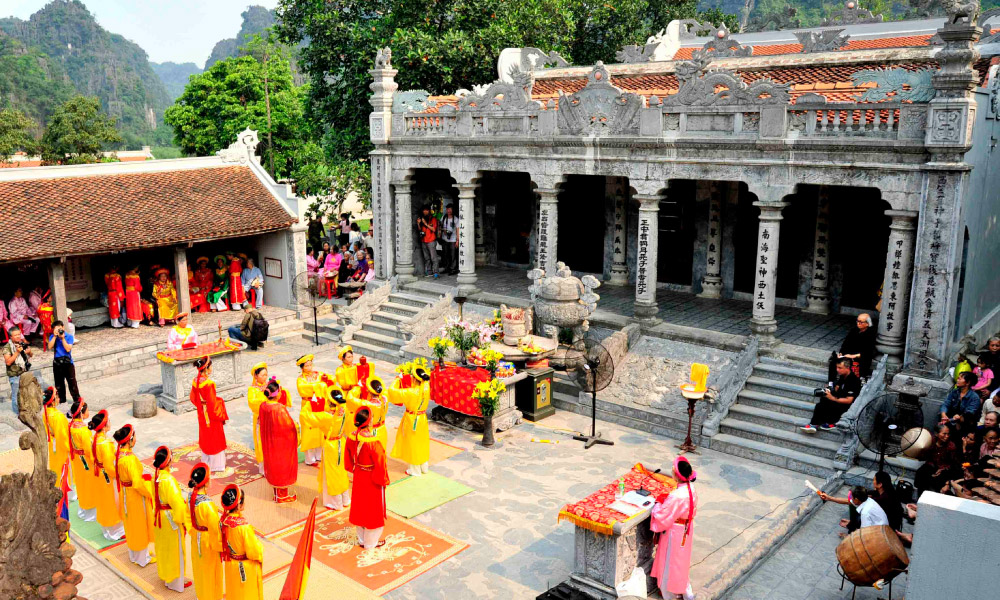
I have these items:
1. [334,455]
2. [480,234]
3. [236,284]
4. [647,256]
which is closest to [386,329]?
[480,234]

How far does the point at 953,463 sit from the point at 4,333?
62.2ft

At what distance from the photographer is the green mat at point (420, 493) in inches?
456

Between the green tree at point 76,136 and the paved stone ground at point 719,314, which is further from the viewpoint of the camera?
the green tree at point 76,136

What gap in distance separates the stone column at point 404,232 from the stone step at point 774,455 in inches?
386

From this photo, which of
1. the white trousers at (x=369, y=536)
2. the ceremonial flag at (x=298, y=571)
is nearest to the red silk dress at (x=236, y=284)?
the white trousers at (x=369, y=536)

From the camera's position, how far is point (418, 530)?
11.0m

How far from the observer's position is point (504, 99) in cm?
1794

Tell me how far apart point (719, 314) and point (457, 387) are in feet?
20.2

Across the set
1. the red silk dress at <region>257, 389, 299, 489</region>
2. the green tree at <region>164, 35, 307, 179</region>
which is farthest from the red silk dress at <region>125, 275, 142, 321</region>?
the green tree at <region>164, 35, 307, 179</region>

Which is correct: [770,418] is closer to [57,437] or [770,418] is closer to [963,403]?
[963,403]

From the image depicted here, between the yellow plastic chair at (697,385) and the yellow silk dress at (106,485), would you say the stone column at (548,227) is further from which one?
the yellow silk dress at (106,485)

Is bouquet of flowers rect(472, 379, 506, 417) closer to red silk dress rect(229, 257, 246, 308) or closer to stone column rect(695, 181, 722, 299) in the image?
stone column rect(695, 181, 722, 299)

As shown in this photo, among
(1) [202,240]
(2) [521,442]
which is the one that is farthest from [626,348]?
(1) [202,240]

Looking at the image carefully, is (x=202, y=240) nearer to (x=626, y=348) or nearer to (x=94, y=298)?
(x=94, y=298)
